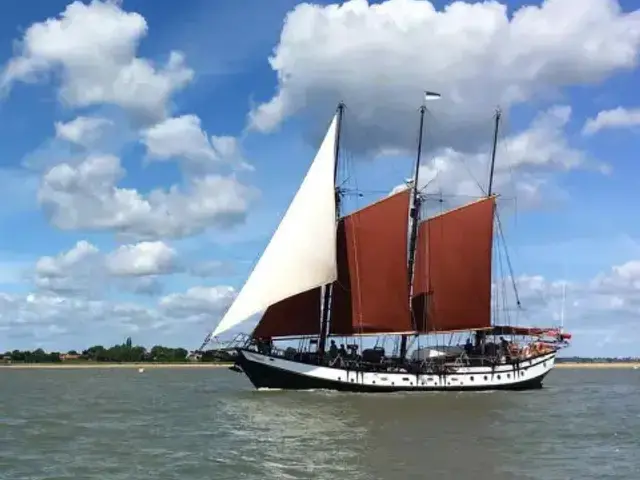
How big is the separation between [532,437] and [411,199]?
31.8m

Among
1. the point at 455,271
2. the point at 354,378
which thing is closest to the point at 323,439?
the point at 354,378

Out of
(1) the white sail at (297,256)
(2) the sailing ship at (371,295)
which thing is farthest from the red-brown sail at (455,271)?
(1) the white sail at (297,256)

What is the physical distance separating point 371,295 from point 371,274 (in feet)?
4.60

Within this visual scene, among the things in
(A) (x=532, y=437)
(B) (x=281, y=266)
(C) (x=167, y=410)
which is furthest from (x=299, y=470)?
(B) (x=281, y=266)

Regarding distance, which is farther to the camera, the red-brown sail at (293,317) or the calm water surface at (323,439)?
the red-brown sail at (293,317)

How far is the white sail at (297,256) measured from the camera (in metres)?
57.2

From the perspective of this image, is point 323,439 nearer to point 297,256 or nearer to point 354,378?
point 297,256

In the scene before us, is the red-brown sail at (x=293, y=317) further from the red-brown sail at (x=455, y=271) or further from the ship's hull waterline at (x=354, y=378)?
the red-brown sail at (x=455, y=271)

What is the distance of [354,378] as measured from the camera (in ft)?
197

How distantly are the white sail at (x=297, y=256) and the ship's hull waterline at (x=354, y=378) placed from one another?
463 centimetres

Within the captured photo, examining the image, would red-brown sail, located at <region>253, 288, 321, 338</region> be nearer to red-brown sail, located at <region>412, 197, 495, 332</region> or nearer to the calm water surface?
the calm water surface

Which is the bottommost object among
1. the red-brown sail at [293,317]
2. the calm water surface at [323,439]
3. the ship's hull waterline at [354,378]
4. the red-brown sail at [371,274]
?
the calm water surface at [323,439]

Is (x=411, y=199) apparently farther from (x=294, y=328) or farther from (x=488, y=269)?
(x=294, y=328)

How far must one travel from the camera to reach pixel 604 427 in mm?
39562
